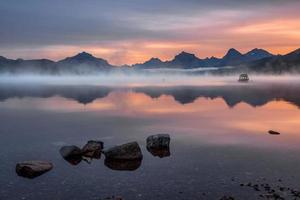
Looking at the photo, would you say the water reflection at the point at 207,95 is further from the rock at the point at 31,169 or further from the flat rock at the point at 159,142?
the rock at the point at 31,169

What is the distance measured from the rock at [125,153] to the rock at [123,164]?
0.38 meters

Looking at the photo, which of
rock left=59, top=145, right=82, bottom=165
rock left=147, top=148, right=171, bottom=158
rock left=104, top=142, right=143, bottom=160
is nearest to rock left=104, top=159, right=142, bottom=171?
rock left=104, top=142, right=143, bottom=160

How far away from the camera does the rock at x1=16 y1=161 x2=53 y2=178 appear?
92.5 ft

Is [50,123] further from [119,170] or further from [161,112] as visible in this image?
[119,170]

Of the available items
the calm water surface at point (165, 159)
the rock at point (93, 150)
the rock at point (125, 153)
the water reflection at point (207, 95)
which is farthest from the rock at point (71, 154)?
the water reflection at point (207, 95)

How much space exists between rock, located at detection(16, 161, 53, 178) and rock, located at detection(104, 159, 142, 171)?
4.81 m

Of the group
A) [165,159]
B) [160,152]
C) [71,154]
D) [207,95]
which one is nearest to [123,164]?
[165,159]

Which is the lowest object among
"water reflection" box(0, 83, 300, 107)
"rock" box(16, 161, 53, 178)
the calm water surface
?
"water reflection" box(0, 83, 300, 107)

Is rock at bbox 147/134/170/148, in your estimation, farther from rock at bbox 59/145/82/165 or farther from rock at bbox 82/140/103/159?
rock at bbox 59/145/82/165

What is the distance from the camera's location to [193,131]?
45.9 metres

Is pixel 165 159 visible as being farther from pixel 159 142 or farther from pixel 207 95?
pixel 207 95

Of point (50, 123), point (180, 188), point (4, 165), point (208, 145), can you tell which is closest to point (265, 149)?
point (208, 145)

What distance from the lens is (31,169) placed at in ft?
92.8

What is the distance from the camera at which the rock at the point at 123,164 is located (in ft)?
99.3
